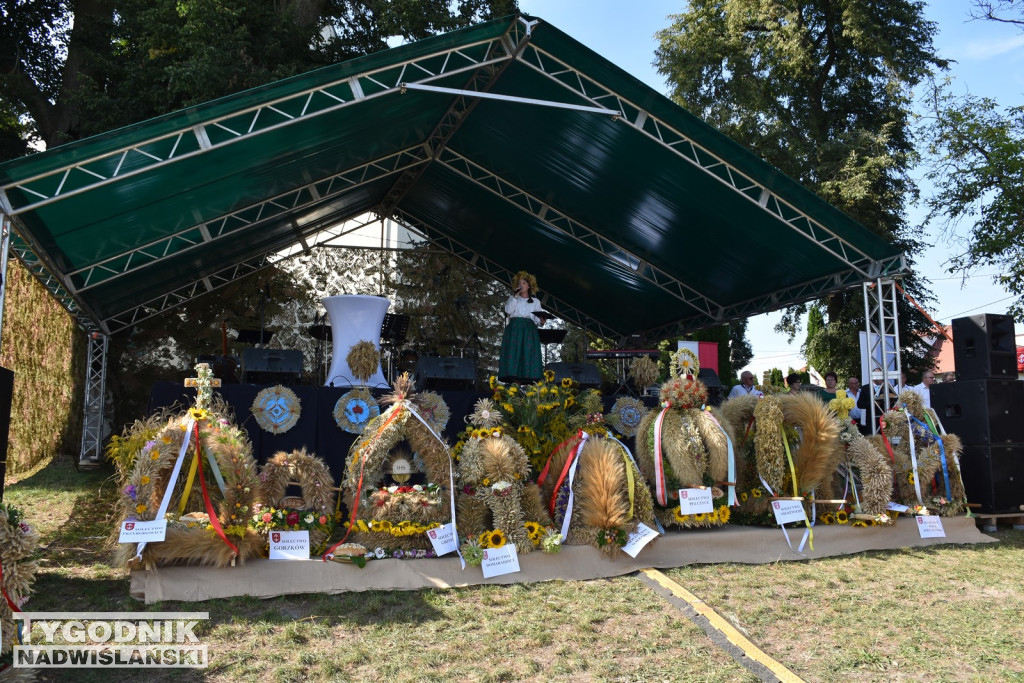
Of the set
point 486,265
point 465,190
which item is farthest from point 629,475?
point 486,265

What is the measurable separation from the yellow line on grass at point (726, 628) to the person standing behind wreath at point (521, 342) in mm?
3502

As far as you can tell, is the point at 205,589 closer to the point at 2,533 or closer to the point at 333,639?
the point at 333,639

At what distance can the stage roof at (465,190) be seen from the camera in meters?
5.95

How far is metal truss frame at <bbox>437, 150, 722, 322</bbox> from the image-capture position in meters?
9.80

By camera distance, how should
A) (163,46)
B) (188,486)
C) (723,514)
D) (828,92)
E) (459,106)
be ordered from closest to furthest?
(188,486) → (723,514) → (459,106) → (163,46) → (828,92)

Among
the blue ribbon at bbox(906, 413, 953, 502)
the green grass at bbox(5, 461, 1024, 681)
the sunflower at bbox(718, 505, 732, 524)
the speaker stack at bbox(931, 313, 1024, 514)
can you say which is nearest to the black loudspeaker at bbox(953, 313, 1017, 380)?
the speaker stack at bbox(931, 313, 1024, 514)

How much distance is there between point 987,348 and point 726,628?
4368 mm

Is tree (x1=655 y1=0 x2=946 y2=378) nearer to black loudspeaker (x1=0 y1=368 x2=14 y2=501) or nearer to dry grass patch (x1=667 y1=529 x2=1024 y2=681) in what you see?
dry grass patch (x1=667 y1=529 x2=1024 y2=681)

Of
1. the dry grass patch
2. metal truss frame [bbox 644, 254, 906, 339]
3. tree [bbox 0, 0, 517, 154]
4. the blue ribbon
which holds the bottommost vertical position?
the dry grass patch

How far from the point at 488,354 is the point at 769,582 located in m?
8.61

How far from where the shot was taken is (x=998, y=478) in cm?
635

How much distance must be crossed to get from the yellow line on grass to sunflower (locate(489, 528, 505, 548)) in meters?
0.95

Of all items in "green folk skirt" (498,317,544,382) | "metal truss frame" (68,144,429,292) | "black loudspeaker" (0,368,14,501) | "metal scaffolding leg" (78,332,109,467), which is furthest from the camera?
"metal scaffolding leg" (78,332,109,467)

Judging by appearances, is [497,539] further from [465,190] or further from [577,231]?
[465,190]
